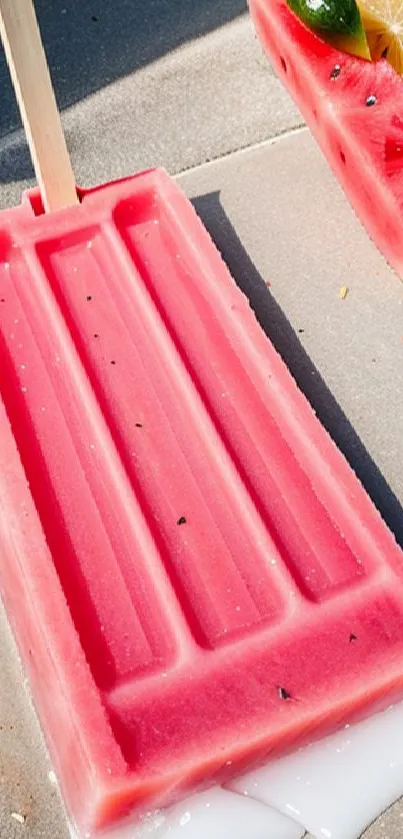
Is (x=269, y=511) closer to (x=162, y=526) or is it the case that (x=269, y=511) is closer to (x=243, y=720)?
(x=162, y=526)

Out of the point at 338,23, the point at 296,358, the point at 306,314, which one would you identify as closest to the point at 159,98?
the point at 338,23

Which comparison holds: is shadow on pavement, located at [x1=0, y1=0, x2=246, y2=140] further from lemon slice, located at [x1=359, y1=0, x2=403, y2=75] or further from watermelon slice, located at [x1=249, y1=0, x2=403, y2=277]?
lemon slice, located at [x1=359, y1=0, x2=403, y2=75]

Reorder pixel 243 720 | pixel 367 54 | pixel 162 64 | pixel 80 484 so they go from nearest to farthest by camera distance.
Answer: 1. pixel 243 720
2. pixel 80 484
3. pixel 367 54
4. pixel 162 64

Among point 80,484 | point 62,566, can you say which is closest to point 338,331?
point 80,484

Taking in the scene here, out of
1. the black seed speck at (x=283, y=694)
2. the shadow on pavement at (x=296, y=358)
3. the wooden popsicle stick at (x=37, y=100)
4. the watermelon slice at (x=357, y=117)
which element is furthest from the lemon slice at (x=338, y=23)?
the black seed speck at (x=283, y=694)

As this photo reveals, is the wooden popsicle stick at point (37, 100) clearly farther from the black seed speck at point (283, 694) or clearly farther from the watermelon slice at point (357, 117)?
the black seed speck at point (283, 694)

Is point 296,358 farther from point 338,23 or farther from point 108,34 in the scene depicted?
point 108,34

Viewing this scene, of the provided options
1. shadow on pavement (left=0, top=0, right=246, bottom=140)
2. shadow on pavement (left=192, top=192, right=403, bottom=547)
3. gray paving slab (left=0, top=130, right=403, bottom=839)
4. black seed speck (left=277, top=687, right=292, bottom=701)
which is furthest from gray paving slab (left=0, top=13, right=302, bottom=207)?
black seed speck (left=277, top=687, right=292, bottom=701)
